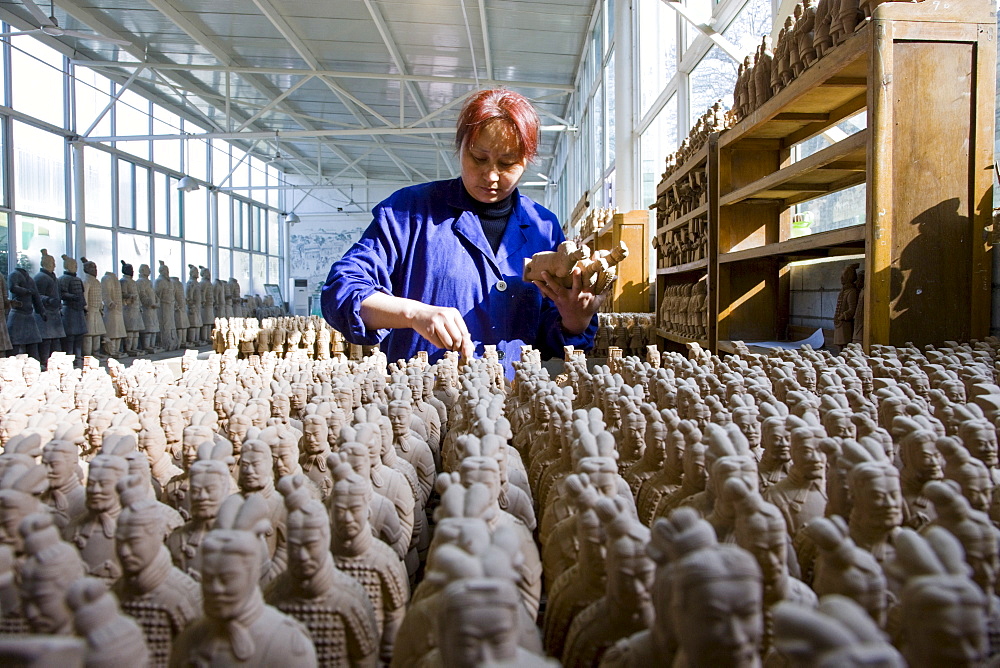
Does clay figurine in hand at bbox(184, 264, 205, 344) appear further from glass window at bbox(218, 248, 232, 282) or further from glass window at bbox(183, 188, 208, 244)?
glass window at bbox(218, 248, 232, 282)

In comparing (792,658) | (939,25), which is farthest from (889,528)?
(939,25)

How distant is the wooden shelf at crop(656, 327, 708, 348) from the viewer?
4.36 m

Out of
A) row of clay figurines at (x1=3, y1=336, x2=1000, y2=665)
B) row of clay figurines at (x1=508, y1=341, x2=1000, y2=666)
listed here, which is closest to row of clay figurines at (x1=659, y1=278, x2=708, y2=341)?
row of clay figurines at (x1=508, y1=341, x2=1000, y2=666)

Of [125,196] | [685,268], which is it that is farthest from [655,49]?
[125,196]

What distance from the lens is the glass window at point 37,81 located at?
31.7ft

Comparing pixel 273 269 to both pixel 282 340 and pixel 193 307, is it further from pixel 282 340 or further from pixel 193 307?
pixel 282 340

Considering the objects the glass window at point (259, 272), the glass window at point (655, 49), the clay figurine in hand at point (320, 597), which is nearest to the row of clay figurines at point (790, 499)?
the clay figurine in hand at point (320, 597)

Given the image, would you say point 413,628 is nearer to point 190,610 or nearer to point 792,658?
point 190,610

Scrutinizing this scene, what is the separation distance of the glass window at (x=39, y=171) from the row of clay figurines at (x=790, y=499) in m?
11.1

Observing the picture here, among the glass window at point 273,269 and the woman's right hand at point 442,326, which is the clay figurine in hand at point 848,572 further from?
the glass window at point 273,269

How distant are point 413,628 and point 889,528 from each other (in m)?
0.63

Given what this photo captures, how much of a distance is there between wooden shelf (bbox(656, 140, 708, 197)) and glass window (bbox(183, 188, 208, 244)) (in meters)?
13.2

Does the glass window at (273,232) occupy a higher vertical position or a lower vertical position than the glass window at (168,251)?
higher

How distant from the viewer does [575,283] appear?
7.04ft
